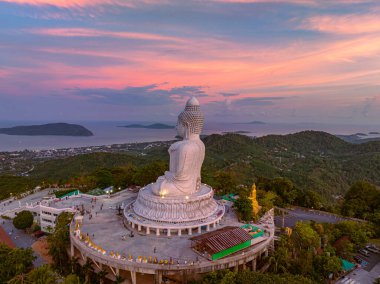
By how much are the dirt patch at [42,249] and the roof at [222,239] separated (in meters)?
16.7

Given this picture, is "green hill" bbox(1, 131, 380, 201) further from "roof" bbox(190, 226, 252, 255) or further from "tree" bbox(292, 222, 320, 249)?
"roof" bbox(190, 226, 252, 255)

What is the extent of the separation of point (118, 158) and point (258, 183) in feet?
222

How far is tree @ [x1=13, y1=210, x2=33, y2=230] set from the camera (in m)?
40.3

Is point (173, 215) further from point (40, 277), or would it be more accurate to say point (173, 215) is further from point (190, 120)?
point (40, 277)

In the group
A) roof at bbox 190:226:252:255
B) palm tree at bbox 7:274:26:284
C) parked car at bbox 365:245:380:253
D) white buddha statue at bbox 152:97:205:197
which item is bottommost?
parked car at bbox 365:245:380:253

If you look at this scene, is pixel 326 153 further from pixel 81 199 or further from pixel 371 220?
pixel 81 199

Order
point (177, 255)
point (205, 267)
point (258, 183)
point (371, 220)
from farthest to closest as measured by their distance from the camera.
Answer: point (258, 183) → point (371, 220) → point (177, 255) → point (205, 267)

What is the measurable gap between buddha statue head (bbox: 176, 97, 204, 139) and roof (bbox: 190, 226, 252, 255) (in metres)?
12.5

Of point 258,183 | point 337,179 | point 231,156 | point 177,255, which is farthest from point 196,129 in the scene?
point 337,179

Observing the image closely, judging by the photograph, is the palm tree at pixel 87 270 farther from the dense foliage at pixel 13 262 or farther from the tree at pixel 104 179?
the tree at pixel 104 179

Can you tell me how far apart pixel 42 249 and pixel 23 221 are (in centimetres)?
769

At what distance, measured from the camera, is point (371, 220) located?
39.2m

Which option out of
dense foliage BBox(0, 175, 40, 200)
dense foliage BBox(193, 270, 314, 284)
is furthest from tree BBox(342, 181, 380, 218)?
dense foliage BBox(0, 175, 40, 200)

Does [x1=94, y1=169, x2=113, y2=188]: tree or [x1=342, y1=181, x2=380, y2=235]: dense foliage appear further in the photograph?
[x1=94, y1=169, x2=113, y2=188]: tree
